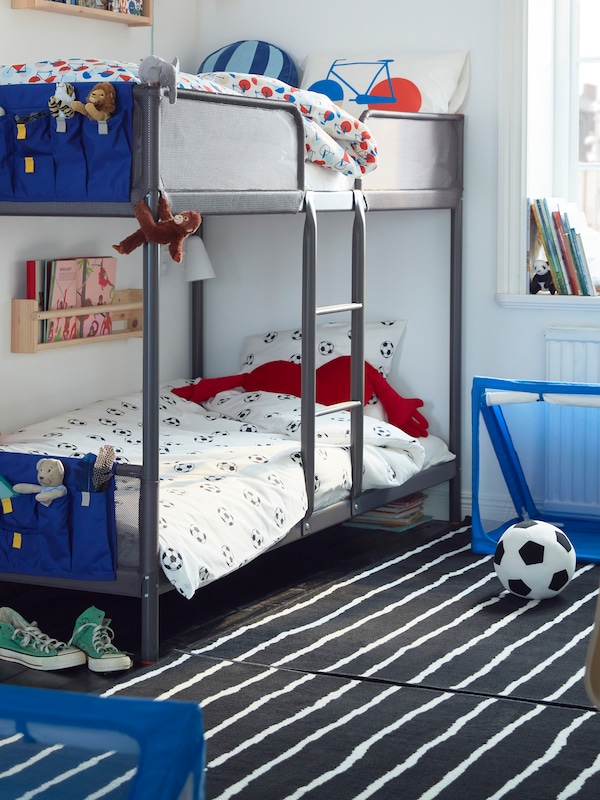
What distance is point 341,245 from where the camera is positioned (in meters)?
4.09

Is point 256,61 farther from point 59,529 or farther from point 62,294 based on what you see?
point 59,529

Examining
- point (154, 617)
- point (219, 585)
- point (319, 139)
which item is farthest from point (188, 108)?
point (219, 585)

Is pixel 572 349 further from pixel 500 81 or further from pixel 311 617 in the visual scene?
pixel 311 617

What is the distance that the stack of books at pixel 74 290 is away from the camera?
3.42m

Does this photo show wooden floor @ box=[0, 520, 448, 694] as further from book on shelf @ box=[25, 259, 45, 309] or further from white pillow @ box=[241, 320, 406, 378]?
book on shelf @ box=[25, 259, 45, 309]

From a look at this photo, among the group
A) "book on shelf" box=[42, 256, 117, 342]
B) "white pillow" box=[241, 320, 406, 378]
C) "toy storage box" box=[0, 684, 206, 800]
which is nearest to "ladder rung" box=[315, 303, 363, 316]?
"white pillow" box=[241, 320, 406, 378]

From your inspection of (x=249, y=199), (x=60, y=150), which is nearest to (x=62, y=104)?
(x=60, y=150)

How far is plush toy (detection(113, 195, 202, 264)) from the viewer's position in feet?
7.84

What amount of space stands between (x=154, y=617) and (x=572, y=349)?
183 centimetres

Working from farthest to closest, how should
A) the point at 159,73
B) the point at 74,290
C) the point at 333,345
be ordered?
the point at 333,345 → the point at 74,290 → the point at 159,73

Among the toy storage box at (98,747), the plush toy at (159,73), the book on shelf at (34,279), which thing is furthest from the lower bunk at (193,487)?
the toy storage box at (98,747)

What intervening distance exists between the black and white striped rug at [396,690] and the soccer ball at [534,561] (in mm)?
49

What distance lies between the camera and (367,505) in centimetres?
342

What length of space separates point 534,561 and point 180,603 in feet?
3.04
